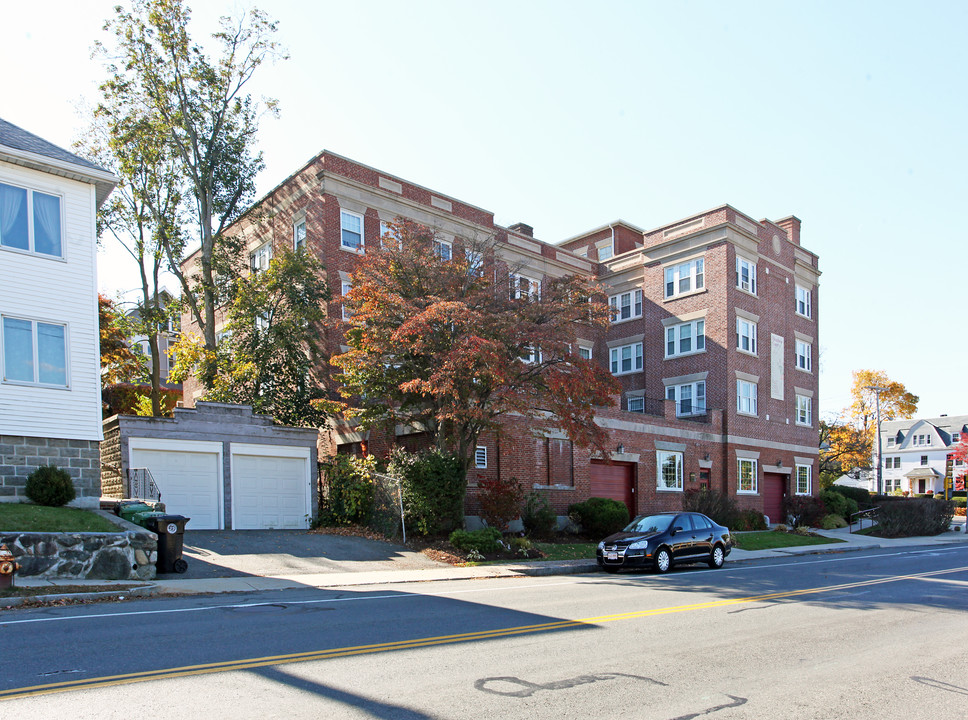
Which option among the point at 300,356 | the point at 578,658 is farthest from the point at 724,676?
the point at 300,356

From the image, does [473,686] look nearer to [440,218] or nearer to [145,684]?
[145,684]

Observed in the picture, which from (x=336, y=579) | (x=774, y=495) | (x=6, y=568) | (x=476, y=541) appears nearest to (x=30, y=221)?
(x=6, y=568)

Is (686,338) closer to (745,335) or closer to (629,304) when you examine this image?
(745,335)

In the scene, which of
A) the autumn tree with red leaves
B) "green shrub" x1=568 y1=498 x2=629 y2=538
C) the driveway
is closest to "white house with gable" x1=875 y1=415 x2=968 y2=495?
A: "green shrub" x1=568 y1=498 x2=629 y2=538

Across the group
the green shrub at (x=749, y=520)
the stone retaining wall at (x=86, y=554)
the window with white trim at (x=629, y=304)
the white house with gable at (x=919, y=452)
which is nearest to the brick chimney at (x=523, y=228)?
the window with white trim at (x=629, y=304)

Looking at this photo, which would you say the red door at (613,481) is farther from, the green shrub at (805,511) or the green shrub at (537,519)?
the green shrub at (805,511)

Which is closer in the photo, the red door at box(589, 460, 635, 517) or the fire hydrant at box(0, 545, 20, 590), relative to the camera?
the fire hydrant at box(0, 545, 20, 590)

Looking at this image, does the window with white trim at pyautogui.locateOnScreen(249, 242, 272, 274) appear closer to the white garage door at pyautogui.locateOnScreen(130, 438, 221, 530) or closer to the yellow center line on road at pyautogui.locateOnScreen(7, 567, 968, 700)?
the white garage door at pyautogui.locateOnScreen(130, 438, 221, 530)

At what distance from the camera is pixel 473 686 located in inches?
270

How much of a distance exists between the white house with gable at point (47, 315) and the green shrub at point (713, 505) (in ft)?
73.5

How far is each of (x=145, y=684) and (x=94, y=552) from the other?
863cm

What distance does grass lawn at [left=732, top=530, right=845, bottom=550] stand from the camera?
2712cm

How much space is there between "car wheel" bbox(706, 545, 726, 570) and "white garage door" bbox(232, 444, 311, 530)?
39.0ft

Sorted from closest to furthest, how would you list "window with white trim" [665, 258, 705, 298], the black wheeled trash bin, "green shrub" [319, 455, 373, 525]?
the black wheeled trash bin < "green shrub" [319, 455, 373, 525] < "window with white trim" [665, 258, 705, 298]
